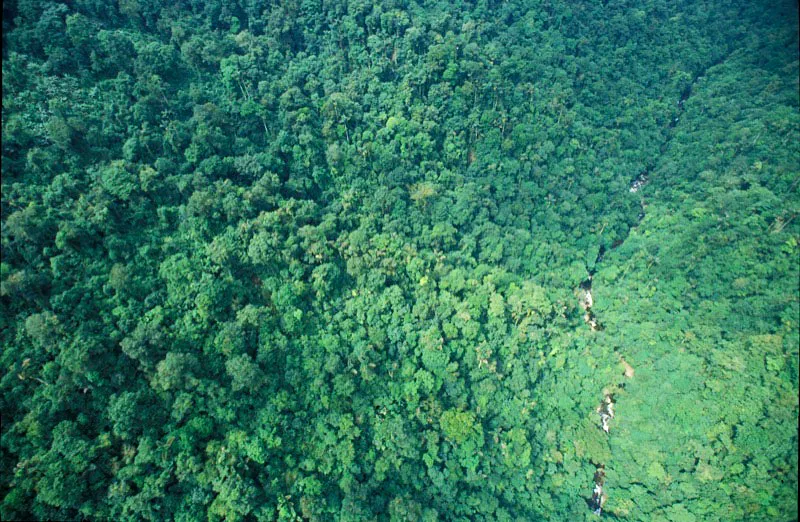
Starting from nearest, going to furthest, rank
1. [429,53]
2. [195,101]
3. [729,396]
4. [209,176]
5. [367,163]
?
[729,396] < [209,176] < [195,101] < [367,163] < [429,53]

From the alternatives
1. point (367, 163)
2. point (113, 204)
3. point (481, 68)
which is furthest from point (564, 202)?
point (113, 204)

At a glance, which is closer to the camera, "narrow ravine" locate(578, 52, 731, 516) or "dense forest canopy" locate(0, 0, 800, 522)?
"dense forest canopy" locate(0, 0, 800, 522)

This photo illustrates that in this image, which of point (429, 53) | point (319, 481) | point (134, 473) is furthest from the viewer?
point (429, 53)

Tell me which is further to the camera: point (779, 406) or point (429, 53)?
point (429, 53)

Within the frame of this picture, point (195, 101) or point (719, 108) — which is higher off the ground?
point (195, 101)

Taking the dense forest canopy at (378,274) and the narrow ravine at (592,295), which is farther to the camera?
the narrow ravine at (592,295)

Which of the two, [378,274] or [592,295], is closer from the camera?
[378,274]

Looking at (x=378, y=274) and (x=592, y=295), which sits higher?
(x=378, y=274)

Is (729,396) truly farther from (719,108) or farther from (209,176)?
(209,176)
